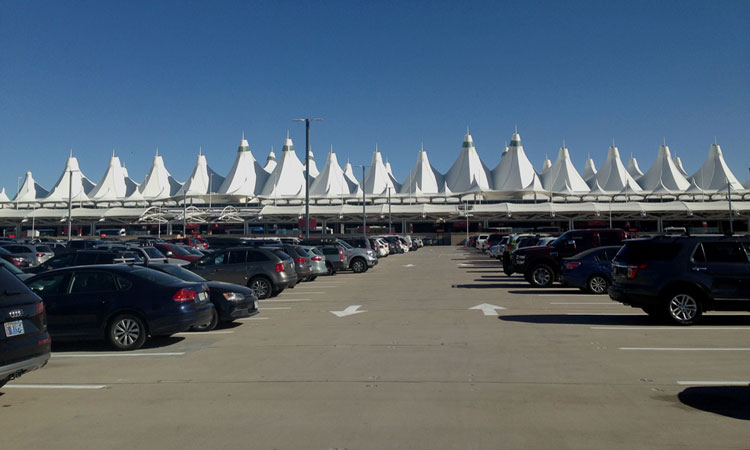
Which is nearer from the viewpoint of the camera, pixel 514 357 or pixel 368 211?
pixel 514 357

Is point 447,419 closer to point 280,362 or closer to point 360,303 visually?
point 280,362

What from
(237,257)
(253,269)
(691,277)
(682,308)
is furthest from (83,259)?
(691,277)

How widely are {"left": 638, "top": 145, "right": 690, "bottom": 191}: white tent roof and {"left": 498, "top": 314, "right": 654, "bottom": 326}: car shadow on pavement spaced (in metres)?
104

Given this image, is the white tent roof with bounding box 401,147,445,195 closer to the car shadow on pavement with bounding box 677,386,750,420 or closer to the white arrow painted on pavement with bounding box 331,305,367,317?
the white arrow painted on pavement with bounding box 331,305,367,317

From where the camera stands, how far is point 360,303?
15.7 m

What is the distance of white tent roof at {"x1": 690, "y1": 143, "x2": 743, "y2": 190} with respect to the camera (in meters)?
106

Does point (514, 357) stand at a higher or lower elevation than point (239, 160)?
lower

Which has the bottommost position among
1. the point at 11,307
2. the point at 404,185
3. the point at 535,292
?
the point at 535,292

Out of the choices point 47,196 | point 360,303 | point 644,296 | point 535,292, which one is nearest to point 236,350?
point 360,303

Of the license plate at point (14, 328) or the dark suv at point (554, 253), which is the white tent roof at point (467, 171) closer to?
the dark suv at point (554, 253)

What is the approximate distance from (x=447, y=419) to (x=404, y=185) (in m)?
112

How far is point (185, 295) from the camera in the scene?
398 inches

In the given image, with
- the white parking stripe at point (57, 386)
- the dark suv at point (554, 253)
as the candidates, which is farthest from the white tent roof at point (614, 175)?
the white parking stripe at point (57, 386)

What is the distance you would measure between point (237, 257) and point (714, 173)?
111449 millimetres
